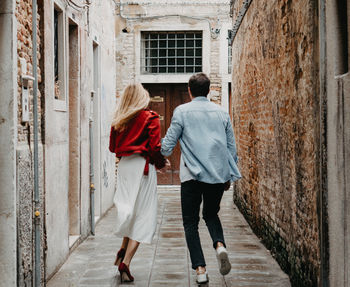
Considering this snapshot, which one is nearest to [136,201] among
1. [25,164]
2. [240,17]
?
[25,164]

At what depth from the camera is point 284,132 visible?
5359 millimetres

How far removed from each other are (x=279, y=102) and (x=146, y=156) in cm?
158

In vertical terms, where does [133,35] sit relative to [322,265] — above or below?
above

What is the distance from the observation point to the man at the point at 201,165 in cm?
470

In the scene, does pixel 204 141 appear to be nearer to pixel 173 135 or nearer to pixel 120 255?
pixel 173 135

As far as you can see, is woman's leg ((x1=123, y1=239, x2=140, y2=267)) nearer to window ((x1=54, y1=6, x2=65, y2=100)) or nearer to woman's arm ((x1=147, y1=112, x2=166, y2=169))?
woman's arm ((x1=147, y1=112, x2=166, y2=169))

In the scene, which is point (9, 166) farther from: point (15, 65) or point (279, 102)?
point (279, 102)

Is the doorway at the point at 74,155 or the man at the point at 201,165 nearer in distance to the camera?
the man at the point at 201,165

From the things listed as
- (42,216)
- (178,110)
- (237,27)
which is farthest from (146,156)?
(237,27)

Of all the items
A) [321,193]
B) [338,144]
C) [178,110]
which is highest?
[178,110]

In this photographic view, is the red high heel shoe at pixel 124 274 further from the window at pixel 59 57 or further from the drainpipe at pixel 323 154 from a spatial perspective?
the window at pixel 59 57

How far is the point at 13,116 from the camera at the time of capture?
392 centimetres

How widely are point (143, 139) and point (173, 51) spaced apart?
837 cm

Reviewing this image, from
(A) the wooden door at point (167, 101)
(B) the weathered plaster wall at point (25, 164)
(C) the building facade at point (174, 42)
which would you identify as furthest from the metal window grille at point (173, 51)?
(B) the weathered plaster wall at point (25, 164)
